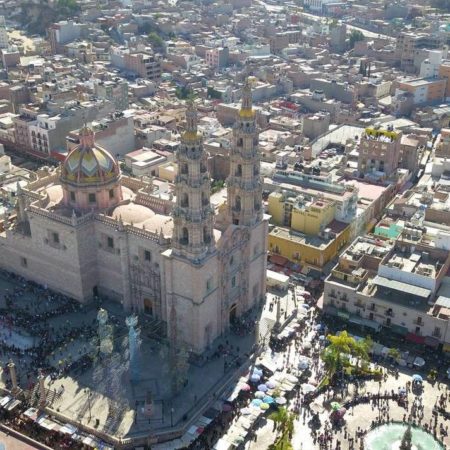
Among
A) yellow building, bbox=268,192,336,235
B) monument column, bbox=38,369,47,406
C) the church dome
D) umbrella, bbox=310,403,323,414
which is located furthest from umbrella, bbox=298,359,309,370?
the church dome

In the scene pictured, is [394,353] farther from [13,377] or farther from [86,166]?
[86,166]

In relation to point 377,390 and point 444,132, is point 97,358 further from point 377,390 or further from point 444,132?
point 444,132

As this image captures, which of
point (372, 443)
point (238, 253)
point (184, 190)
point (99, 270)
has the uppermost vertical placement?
point (184, 190)

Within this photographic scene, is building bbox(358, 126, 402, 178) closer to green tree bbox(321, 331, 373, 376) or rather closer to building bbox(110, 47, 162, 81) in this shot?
green tree bbox(321, 331, 373, 376)

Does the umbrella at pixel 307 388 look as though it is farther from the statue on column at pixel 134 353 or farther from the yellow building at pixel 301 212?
the yellow building at pixel 301 212

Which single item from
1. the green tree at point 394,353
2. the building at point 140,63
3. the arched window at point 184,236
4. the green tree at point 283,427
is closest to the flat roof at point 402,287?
the green tree at point 394,353

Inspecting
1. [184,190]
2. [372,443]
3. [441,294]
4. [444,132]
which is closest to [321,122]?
[444,132]

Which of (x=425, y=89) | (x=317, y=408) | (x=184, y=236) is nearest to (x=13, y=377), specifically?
(x=184, y=236)
